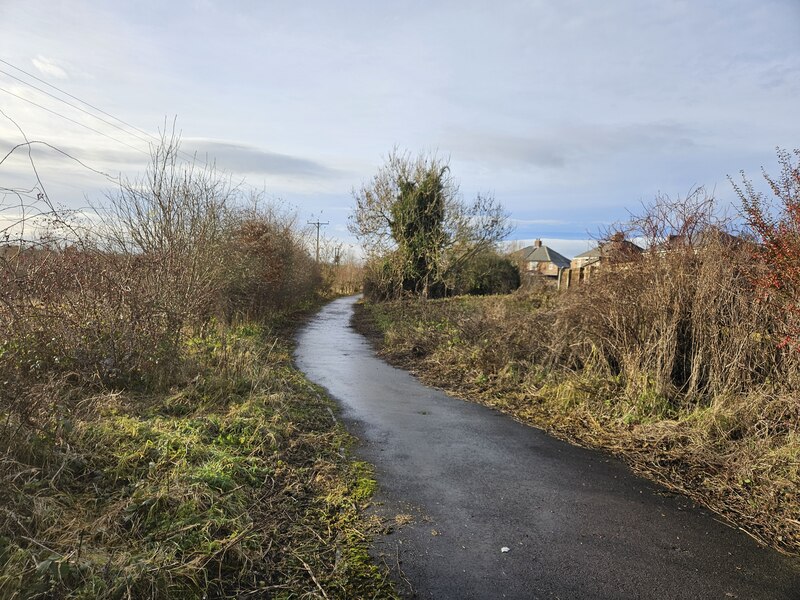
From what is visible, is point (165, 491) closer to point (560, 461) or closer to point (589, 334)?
point (560, 461)

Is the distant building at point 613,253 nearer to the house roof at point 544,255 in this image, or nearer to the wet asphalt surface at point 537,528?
the wet asphalt surface at point 537,528

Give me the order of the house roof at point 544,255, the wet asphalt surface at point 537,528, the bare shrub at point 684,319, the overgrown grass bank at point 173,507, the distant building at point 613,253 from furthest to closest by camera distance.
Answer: the house roof at point 544,255 → the distant building at point 613,253 → the bare shrub at point 684,319 → the wet asphalt surface at point 537,528 → the overgrown grass bank at point 173,507

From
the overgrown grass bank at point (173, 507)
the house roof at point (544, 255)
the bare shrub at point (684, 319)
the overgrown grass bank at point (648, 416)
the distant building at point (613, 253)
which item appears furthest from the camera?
the house roof at point (544, 255)

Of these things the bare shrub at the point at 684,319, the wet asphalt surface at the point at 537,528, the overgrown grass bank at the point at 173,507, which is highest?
the bare shrub at the point at 684,319

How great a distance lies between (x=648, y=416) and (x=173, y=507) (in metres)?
5.65

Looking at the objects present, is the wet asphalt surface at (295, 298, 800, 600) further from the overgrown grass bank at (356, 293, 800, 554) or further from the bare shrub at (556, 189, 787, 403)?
the bare shrub at (556, 189, 787, 403)

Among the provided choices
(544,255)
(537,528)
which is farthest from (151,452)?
(544,255)

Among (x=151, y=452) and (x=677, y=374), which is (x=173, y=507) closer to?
(x=151, y=452)

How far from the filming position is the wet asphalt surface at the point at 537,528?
345 centimetres

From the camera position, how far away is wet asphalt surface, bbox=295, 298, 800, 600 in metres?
3.45

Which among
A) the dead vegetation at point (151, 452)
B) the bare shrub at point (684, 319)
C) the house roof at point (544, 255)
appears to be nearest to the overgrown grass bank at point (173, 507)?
the dead vegetation at point (151, 452)

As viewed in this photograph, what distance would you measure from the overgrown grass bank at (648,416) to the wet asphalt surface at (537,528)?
0.35 m

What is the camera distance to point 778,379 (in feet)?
19.6

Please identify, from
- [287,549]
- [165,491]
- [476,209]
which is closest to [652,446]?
[287,549]
